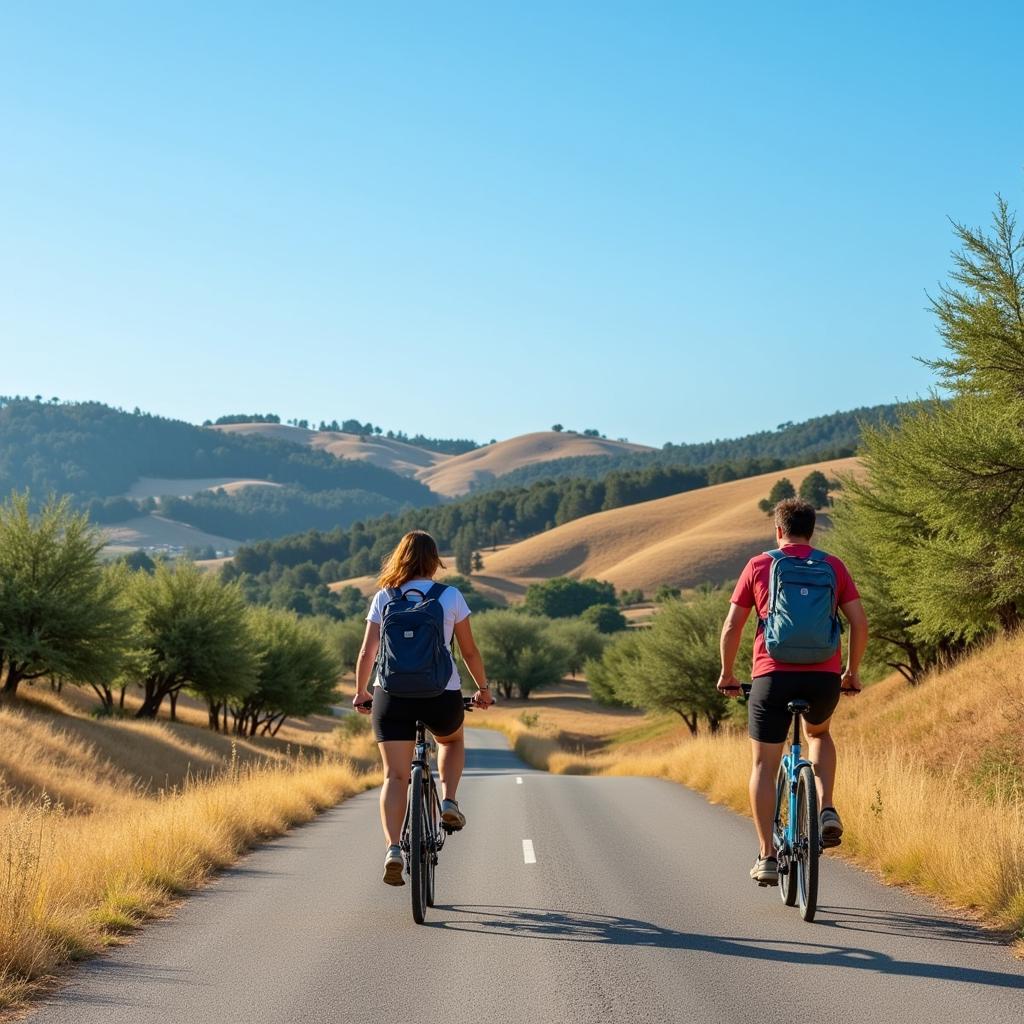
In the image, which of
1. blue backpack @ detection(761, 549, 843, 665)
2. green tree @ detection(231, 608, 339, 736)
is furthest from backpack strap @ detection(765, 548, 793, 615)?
green tree @ detection(231, 608, 339, 736)

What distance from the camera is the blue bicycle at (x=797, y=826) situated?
719 centimetres

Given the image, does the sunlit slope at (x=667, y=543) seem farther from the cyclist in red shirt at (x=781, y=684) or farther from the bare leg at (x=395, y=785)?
the bare leg at (x=395, y=785)

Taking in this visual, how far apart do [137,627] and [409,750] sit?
36939mm

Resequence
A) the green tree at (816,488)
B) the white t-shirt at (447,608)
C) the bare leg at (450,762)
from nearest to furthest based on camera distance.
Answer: the white t-shirt at (447,608) < the bare leg at (450,762) < the green tree at (816,488)

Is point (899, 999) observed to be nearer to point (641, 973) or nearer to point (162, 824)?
point (641, 973)

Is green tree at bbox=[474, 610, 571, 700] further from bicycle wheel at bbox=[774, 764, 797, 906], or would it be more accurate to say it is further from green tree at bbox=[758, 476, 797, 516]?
bicycle wheel at bbox=[774, 764, 797, 906]

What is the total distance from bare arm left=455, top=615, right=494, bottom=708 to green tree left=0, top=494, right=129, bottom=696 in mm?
31294

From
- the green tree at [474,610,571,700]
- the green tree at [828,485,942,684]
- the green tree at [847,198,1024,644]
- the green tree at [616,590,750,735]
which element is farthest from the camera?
the green tree at [474,610,571,700]

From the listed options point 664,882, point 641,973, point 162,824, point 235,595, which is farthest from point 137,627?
point 641,973

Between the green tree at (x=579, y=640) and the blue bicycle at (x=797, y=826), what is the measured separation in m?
112

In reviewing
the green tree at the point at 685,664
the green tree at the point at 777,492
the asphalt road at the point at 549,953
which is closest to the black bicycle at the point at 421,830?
the asphalt road at the point at 549,953

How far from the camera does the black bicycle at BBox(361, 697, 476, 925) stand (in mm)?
7457

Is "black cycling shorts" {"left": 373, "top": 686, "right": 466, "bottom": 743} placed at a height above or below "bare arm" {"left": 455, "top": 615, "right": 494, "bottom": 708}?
below

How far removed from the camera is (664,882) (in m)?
9.41
